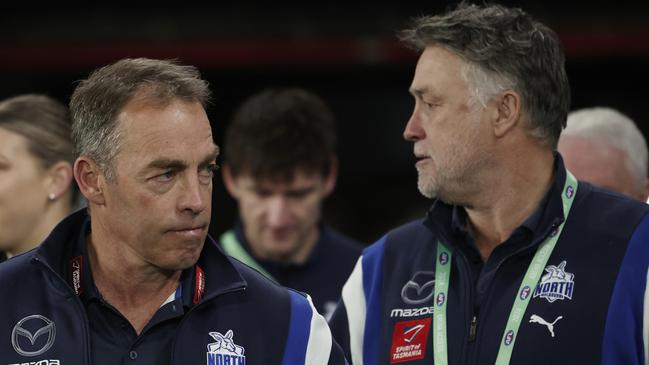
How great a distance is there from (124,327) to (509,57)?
1462mm

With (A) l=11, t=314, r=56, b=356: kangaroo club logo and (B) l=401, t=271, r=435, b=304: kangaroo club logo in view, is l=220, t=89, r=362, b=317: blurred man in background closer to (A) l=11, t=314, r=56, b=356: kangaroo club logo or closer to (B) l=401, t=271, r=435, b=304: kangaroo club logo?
(B) l=401, t=271, r=435, b=304: kangaroo club logo

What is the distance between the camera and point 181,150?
2.92m

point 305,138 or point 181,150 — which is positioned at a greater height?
point 181,150

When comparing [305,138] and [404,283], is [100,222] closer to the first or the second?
[404,283]

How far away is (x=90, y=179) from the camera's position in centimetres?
307

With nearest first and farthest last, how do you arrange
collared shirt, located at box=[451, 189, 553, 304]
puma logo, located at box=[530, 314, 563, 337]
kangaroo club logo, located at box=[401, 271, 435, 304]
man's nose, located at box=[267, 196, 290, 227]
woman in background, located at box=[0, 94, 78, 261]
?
1. puma logo, located at box=[530, 314, 563, 337]
2. collared shirt, located at box=[451, 189, 553, 304]
3. kangaroo club logo, located at box=[401, 271, 435, 304]
4. woman in background, located at box=[0, 94, 78, 261]
5. man's nose, located at box=[267, 196, 290, 227]

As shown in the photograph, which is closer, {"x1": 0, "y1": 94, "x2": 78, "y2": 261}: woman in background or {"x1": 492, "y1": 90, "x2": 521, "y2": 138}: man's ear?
{"x1": 492, "y1": 90, "x2": 521, "y2": 138}: man's ear

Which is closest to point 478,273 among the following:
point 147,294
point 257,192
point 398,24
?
point 147,294

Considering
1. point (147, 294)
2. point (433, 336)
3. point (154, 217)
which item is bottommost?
point (433, 336)

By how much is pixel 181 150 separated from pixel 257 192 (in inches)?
85.0

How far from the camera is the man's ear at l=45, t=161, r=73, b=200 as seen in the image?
13.0 feet

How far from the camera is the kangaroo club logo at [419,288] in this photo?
3555 mm

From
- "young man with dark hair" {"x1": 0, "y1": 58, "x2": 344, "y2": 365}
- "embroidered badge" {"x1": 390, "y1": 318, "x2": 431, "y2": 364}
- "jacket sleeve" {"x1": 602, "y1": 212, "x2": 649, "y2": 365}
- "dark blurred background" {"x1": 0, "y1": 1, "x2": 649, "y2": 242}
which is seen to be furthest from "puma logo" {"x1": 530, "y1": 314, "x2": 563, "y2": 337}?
"dark blurred background" {"x1": 0, "y1": 1, "x2": 649, "y2": 242}

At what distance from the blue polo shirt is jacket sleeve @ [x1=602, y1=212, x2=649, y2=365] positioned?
45.5 inches
